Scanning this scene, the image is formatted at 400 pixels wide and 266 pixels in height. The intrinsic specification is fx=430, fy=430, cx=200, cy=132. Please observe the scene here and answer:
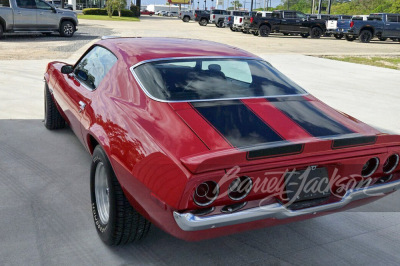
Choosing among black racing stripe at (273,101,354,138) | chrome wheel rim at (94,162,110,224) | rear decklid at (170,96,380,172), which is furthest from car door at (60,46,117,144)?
black racing stripe at (273,101,354,138)

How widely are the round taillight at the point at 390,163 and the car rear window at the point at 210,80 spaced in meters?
0.93

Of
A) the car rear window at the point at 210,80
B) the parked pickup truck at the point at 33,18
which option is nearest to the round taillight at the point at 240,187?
the car rear window at the point at 210,80

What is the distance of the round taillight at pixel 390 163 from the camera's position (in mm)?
3062

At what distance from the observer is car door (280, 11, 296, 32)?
28453mm

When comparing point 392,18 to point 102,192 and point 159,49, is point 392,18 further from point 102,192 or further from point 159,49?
point 102,192

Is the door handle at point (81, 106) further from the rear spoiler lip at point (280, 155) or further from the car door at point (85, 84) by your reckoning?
the rear spoiler lip at point (280, 155)

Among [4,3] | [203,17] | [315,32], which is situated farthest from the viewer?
[203,17]

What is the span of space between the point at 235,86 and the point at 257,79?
28 cm

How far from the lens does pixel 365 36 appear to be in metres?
26.7

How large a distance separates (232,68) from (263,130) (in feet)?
4.02

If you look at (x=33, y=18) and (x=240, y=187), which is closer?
(x=240, y=187)

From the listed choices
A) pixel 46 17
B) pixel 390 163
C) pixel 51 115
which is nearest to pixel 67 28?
pixel 46 17

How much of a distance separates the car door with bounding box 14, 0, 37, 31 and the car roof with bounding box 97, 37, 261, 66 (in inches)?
580

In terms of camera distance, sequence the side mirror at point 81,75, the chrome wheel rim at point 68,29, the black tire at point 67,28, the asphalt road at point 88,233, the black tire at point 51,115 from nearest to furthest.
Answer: the asphalt road at point 88,233 < the side mirror at point 81,75 < the black tire at point 51,115 < the black tire at point 67,28 < the chrome wheel rim at point 68,29
